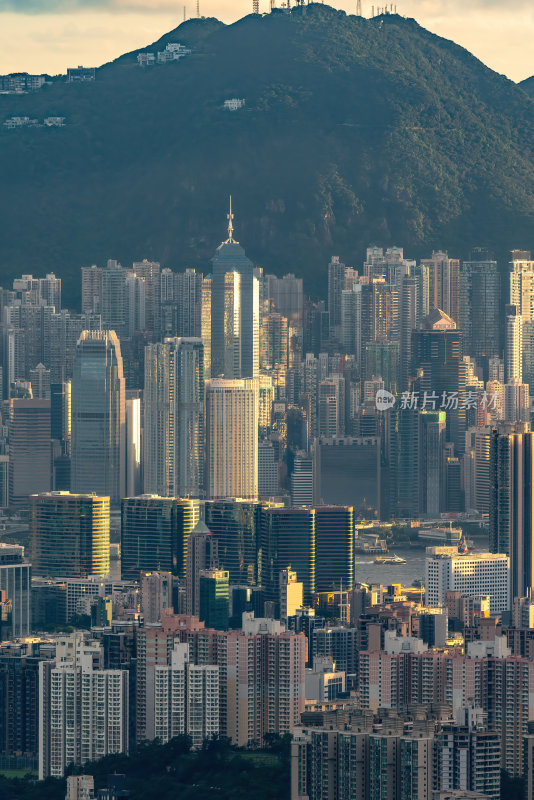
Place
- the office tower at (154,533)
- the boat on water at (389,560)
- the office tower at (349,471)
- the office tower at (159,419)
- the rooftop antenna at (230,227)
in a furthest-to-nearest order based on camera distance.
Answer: the rooftop antenna at (230,227), the office tower at (159,419), the office tower at (349,471), the boat on water at (389,560), the office tower at (154,533)

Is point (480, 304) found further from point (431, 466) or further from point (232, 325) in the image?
point (431, 466)

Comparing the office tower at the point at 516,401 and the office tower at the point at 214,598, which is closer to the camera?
the office tower at the point at 214,598

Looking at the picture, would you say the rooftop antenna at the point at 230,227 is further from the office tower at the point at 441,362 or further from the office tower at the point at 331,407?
the office tower at the point at 331,407

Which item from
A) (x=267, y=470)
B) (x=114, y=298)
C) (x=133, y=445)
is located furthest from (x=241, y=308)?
(x=267, y=470)

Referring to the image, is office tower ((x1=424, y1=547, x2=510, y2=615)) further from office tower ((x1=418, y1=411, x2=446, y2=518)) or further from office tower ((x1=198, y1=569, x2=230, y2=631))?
office tower ((x1=418, y1=411, x2=446, y2=518))

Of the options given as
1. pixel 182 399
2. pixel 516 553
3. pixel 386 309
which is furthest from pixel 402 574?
pixel 386 309

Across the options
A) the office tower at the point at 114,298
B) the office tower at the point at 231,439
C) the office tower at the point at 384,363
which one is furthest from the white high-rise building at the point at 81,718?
the office tower at the point at 114,298
